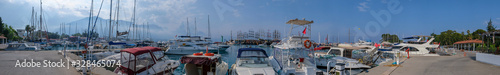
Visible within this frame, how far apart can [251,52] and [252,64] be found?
2.28 meters

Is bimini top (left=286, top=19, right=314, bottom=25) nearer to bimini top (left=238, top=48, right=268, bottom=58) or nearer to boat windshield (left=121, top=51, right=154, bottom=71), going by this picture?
bimini top (left=238, top=48, right=268, bottom=58)

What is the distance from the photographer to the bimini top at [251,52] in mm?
10490

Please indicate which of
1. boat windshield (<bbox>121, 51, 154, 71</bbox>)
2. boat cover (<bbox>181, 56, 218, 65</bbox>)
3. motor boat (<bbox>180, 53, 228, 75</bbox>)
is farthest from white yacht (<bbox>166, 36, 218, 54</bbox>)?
boat cover (<bbox>181, 56, 218, 65</bbox>)

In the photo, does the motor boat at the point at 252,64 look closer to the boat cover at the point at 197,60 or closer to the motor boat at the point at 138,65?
the boat cover at the point at 197,60

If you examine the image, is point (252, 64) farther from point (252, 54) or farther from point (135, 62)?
point (135, 62)

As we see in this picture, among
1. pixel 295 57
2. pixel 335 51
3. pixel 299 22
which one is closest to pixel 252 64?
pixel 295 57

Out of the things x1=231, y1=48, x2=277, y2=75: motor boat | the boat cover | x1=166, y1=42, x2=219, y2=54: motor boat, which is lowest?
x1=166, y1=42, x2=219, y2=54: motor boat

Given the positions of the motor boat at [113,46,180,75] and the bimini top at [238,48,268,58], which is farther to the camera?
the bimini top at [238,48,268,58]

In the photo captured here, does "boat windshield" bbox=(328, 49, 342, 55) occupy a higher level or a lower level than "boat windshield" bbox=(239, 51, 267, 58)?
lower

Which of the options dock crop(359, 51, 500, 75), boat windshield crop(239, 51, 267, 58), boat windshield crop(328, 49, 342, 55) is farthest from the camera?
boat windshield crop(328, 49, 342, 55)

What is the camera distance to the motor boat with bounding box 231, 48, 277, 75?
7785mm

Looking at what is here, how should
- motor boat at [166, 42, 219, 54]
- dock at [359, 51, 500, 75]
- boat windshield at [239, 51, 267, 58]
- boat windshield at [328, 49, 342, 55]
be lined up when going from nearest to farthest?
1. dock at [359, 51, 500, 75]
2. boat windshield at [239, 51, 267, 58]
3. boat windshield at [328, 49, 342, 55]
4. motor boat at [166, 42, 219, 54]

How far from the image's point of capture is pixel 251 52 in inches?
430

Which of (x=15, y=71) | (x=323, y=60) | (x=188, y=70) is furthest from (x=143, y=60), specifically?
(x=323, y=60)
